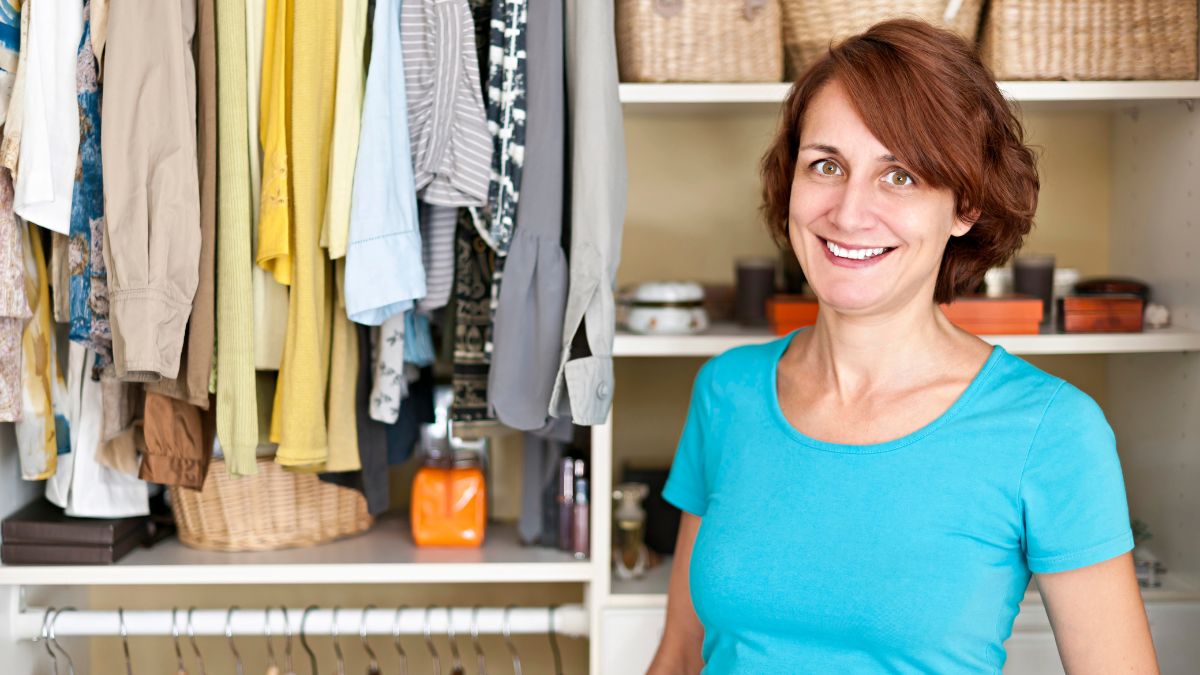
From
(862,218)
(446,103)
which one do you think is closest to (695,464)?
(862,218)

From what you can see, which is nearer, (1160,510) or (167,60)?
(167,60)

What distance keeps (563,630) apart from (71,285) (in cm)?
104

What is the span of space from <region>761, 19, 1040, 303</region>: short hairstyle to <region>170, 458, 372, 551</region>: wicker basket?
121 cm

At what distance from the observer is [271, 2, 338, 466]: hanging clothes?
5.65ft

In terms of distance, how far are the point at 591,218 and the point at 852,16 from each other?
0.56m

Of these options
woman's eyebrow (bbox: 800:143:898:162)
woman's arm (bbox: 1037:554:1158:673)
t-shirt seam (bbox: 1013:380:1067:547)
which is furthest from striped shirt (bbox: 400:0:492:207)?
woman's arm (bbox: 1037:554:1158:673)

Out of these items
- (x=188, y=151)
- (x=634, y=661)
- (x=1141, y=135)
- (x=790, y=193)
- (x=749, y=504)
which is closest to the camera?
(x=749, y=504)

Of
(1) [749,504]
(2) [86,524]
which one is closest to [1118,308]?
(1) [749,504]

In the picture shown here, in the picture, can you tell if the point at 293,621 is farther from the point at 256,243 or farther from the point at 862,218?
the point at 862,218

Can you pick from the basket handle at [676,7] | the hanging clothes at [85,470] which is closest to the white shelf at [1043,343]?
the basket handle at [676,7]

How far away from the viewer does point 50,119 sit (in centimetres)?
166

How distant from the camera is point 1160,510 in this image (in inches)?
83.0

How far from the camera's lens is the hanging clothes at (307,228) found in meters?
1.72

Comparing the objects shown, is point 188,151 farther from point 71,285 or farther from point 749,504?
point 749,504
